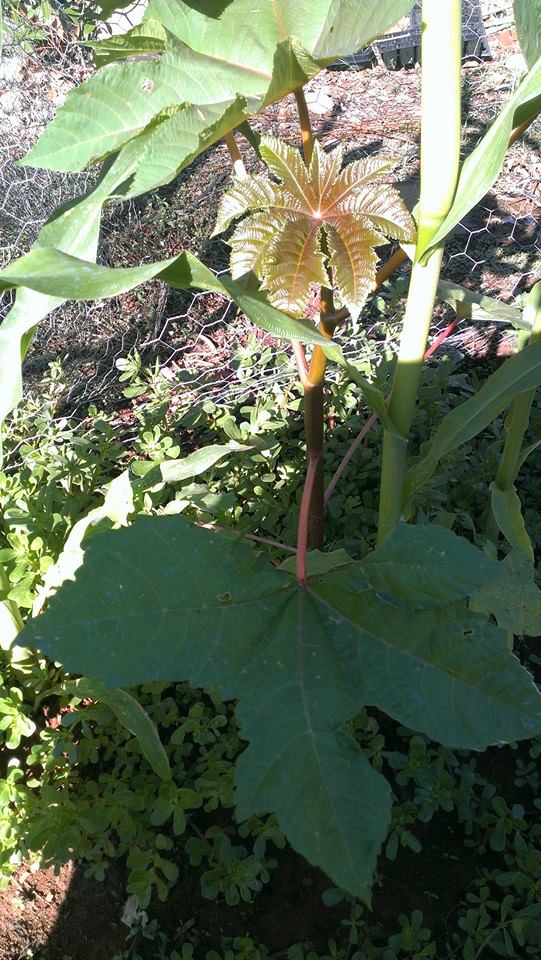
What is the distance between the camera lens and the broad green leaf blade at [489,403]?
0.89 metres

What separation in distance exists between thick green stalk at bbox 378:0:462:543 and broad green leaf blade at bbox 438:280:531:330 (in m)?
0.25

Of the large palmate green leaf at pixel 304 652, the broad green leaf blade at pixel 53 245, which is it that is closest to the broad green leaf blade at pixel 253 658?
the large palmate green leaf at pixel 304 652

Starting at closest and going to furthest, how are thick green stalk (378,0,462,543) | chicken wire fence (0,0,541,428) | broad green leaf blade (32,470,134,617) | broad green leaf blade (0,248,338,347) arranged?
broad green leaf blade (0,248,338,347) < thick green stalk (378,0,462,543) < broad green leaf blade (32,470,134,617) < chicken wire fence (0,0,541,428)

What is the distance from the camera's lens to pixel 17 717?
1.34 meters

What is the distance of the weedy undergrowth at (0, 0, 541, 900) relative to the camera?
0.75 metres

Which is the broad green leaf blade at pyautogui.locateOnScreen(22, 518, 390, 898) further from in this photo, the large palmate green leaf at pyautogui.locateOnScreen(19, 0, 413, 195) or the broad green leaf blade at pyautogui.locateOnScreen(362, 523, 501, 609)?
the large palmate green leaf at pyautogui.locateOnScreen(19, 0, 413, 195)

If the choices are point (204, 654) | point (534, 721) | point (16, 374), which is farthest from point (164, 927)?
point (16, 374)

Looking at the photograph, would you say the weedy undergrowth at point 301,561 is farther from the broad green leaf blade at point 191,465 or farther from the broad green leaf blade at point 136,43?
the broad green leaf blade at point 191,465

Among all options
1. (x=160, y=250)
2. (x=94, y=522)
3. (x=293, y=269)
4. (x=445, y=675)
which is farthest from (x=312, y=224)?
(x=160, y=250)

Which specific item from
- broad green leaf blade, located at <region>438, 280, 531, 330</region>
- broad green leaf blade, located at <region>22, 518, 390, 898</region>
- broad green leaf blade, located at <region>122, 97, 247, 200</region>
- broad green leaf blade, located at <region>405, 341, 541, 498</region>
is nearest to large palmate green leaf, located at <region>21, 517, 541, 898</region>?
broad green leaf blade, located at <region>22, 518, 390, 898</region>

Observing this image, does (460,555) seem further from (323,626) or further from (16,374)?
(16,374)

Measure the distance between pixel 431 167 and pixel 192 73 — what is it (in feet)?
0.94

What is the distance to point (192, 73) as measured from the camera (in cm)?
85

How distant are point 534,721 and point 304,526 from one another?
36 centimetres
